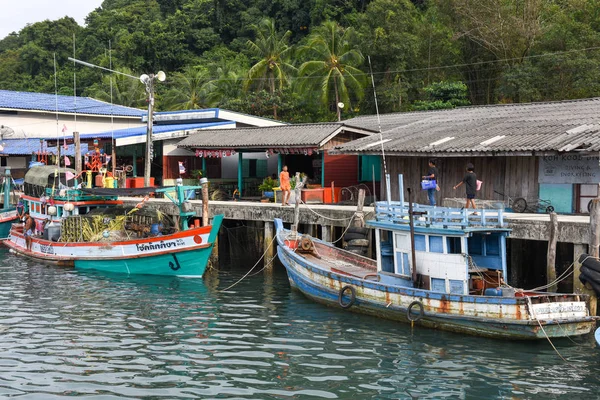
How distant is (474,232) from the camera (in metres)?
17.6

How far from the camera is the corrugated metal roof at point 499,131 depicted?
68.7 ft

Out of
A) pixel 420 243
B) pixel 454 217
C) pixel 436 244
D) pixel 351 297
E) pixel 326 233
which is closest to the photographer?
pixel 454 217

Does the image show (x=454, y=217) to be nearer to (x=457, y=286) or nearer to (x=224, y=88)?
(x=457, y=286)

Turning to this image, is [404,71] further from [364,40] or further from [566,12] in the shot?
[566,12]

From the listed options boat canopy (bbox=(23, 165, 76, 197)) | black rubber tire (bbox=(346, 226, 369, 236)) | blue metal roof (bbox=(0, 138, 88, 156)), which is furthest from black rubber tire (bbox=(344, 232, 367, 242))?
blue metal roof (bbox=(0, 138, 88, 156))

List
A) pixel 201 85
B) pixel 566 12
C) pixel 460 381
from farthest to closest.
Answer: pixel 201 85 < pixel 566 12 < pixel 460 381

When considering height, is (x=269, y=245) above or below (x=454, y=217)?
below

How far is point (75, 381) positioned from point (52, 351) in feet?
7.49

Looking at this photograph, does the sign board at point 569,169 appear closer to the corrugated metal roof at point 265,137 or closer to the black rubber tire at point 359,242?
the black rubber tire at point 359,242

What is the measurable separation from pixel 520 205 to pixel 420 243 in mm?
5859

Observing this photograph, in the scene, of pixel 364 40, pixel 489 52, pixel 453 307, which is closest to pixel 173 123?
pixel 364 40

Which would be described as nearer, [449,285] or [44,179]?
[449,285]

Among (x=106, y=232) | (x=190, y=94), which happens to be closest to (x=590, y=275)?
(x=106, y=232)

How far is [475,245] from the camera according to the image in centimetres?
1823
